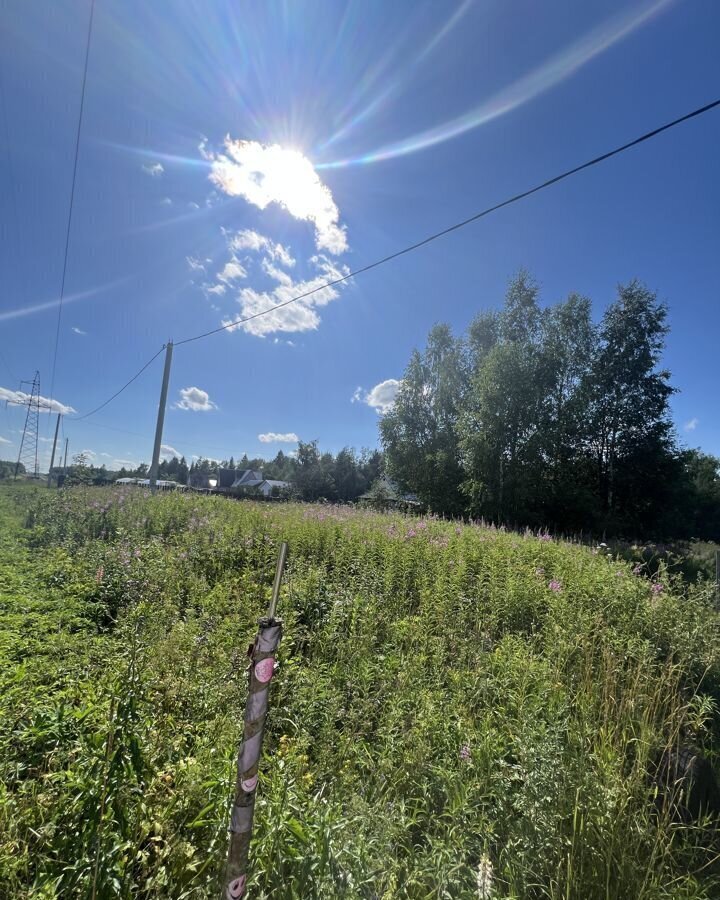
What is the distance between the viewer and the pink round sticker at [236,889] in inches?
38.4

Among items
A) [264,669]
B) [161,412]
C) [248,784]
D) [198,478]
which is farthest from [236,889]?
[198,478]

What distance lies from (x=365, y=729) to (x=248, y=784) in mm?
1717

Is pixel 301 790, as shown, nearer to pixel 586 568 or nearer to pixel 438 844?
pixel 438 844

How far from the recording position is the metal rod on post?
97 cm

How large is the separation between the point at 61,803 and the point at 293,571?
10.9ft

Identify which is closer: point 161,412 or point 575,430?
point 161,412

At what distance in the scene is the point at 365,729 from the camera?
2408 mm

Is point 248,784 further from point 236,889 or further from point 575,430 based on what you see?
point 575,430

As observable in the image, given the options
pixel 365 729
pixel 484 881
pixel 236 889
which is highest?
pixel 236 889

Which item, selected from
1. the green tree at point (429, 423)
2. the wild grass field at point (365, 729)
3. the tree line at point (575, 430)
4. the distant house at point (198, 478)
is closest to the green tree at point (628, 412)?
the tree line at point (575, 430)

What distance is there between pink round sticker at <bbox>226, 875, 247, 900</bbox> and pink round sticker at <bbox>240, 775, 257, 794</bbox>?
0.73ft

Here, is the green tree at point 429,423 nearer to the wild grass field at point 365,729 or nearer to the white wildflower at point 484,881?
the wild grass field at point 365,729

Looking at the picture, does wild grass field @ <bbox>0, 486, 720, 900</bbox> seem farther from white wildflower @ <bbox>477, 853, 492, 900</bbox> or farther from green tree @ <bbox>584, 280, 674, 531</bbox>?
green tree @ <bbox>584, 280, 674, 531</bbox>

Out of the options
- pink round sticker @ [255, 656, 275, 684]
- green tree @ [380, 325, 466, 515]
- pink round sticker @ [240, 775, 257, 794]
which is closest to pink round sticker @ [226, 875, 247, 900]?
pink round sticker @ [240, 775, 257, 794]
